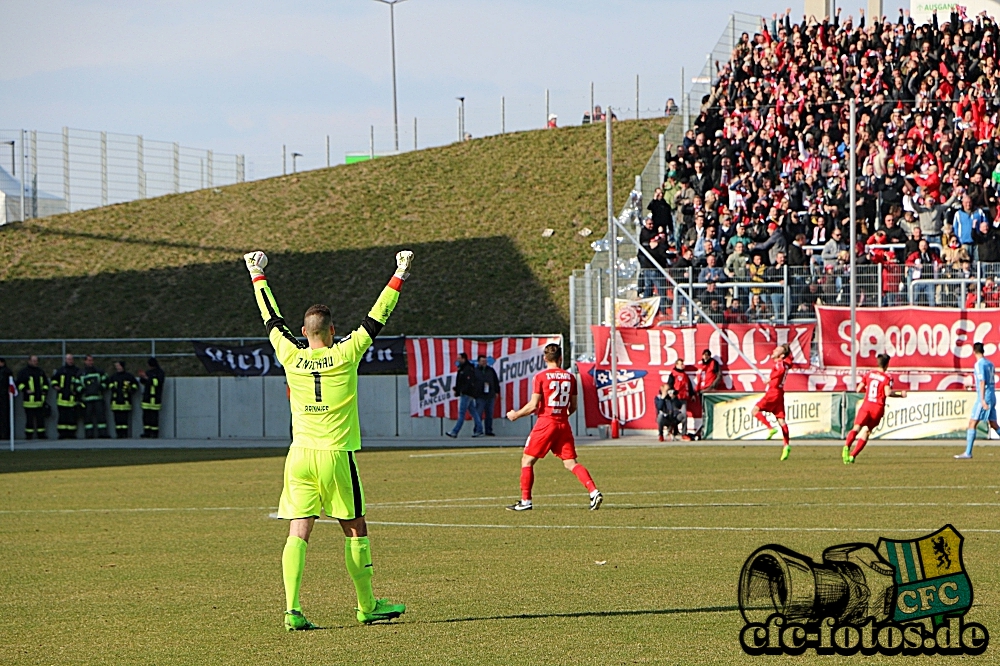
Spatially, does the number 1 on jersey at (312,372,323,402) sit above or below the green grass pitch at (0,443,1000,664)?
above

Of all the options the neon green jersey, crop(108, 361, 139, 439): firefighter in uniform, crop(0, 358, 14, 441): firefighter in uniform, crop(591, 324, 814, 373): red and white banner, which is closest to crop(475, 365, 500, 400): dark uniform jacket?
crop(591, 324, 814, 373): red and white banner

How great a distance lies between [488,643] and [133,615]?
2.86 metres

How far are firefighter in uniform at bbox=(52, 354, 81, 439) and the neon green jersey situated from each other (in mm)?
28869

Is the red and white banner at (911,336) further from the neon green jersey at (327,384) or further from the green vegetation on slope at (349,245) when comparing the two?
the neon green jersey at (327,384)

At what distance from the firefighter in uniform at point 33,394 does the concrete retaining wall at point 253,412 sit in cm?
43

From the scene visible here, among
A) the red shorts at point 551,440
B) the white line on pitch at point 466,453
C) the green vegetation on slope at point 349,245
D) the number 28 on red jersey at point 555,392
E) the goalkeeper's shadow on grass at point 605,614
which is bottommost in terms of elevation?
the white line on pitch at point 466,453

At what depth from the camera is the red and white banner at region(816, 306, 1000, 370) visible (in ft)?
104

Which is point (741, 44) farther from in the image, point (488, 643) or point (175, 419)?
point (488, 643)

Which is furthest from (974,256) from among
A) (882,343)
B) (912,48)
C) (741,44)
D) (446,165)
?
(446,165)

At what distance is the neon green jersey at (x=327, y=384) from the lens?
9344 mm

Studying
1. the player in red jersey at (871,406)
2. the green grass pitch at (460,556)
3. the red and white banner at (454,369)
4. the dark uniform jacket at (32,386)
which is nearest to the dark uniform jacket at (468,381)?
the red and white banner at (454,369)

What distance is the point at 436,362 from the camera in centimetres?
3569

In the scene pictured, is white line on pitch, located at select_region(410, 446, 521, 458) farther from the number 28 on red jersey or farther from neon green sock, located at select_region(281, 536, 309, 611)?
neon green sock, located at select_region(281, 536, 309, 611)

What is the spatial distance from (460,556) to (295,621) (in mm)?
3898
